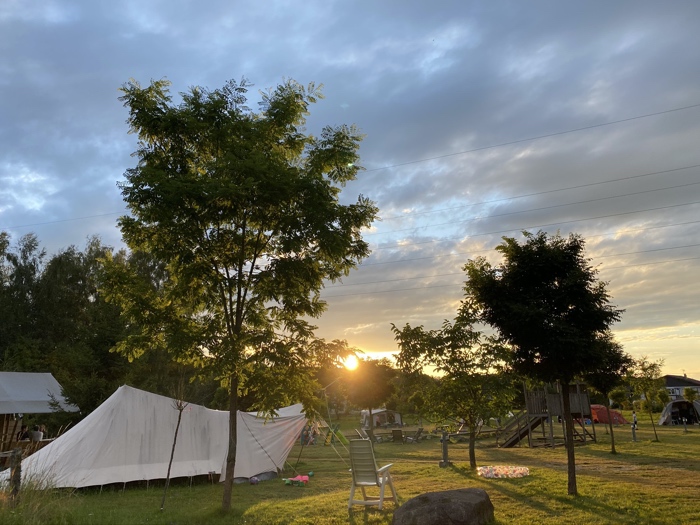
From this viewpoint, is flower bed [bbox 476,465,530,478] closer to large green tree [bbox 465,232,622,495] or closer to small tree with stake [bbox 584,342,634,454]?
large green tree [bbox 465,232,622,495]

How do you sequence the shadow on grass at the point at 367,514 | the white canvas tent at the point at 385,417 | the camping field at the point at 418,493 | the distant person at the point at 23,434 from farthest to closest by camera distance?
the white canvas tent at the point at 385,417, the distant person at the point at 23,434, the shadow on grass at the point at 367,514, the camping field at the point at 418,493

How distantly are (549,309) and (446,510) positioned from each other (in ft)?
13.7

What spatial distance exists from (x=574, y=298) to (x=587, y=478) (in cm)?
475

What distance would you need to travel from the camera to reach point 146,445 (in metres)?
13.7

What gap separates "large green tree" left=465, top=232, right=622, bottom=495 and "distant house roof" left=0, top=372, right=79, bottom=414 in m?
17.3

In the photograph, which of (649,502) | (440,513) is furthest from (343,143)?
(649,502)

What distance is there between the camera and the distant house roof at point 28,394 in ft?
68.1

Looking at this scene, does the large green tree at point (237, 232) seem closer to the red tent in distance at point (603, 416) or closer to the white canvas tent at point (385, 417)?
the red tent in distance at point (603, 416)

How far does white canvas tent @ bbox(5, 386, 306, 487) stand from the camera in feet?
40.4

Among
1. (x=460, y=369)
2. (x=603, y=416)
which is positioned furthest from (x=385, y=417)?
(x=460, y=369)

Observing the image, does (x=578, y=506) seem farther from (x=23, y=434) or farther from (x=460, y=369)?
(x=23, y=434)

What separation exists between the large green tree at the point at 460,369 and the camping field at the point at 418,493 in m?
1.62

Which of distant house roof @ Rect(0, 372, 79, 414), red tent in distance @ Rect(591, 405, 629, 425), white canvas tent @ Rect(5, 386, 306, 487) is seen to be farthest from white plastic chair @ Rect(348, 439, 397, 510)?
red tent in distance @ Rect(591, 405, 629, 425)

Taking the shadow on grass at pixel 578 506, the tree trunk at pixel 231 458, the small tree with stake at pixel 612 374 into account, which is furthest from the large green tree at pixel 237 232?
the small tree with stake at pixel 612 374
